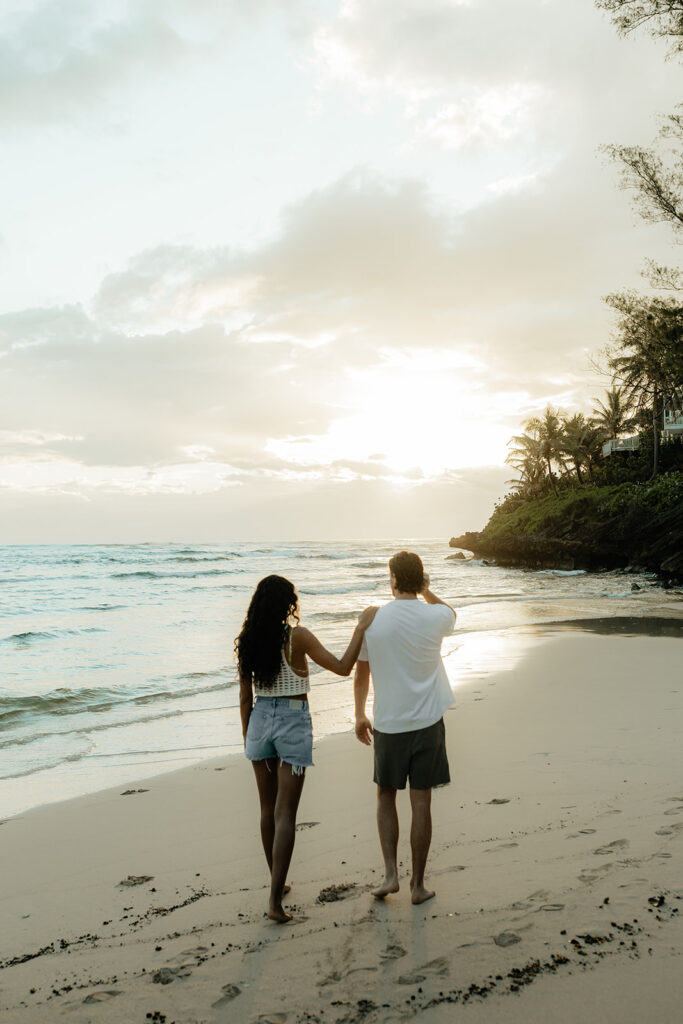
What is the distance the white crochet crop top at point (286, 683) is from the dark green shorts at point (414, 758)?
0.53m

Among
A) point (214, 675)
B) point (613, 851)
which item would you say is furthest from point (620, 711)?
point (214, 675)

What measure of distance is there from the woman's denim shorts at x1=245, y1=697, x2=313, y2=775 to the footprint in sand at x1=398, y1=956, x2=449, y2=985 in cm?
106

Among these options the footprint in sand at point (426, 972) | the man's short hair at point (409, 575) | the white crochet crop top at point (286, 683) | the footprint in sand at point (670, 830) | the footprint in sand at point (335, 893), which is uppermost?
the man's short hair at point (409, 575)

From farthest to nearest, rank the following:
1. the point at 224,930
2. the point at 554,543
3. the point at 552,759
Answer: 1. the point at 554,543
2. the point at 552,759
3. the point at 224,930

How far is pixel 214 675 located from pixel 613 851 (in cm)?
923

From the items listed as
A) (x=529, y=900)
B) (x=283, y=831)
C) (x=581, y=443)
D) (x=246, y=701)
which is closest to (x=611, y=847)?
(x=529, y=900)

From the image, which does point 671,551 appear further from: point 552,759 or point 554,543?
point 552,759

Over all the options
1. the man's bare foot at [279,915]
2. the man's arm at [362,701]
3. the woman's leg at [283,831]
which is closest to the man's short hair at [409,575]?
the man's arm at [362,701]

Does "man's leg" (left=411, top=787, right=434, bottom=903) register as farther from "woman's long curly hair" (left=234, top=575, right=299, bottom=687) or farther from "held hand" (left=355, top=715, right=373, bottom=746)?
"woman's long curly hair" (left=234, top=575, right=299, bottom=687)

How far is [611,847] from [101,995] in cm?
284

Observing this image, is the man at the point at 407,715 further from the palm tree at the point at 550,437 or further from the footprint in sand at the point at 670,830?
the palm tree at the point at 550,437

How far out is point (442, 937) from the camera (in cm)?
336

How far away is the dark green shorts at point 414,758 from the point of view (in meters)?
3.82

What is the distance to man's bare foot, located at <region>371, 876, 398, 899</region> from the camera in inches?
149
